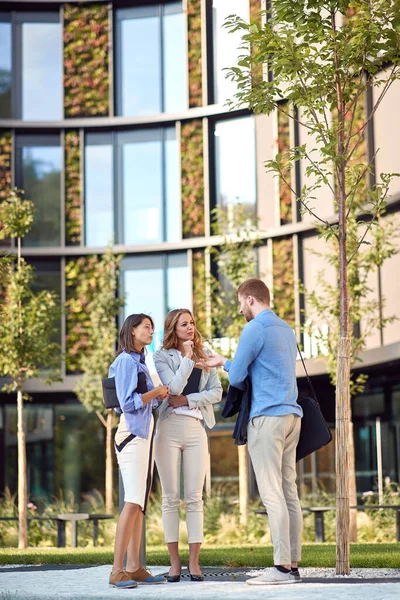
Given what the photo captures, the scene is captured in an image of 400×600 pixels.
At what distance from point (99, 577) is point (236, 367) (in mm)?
2207

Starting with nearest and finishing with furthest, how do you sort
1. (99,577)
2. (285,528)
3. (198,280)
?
(285,528), (99,577), (198,280)

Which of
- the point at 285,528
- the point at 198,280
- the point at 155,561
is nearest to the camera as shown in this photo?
the point at 285,528

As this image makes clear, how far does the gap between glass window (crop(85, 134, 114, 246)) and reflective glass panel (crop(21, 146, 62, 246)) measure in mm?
748

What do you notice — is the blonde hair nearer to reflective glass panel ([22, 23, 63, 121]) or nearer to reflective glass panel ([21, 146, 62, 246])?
reflective glass panel ([21, 146, 62, 246])

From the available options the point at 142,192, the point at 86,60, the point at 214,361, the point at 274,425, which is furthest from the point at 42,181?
the point at 274,425

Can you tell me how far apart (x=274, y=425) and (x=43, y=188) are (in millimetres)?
19933

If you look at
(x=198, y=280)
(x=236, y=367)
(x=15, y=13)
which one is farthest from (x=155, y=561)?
(x=15, y=13)

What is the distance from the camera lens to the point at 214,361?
7645 millimetres

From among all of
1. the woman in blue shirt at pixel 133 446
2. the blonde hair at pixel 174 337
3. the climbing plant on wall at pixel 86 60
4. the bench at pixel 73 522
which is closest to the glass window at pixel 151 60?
the climbing plant on wall at pixel 86 60

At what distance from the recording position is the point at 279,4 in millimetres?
8359

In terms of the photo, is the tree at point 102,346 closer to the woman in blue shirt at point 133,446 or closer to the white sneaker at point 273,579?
the woman in blue shirt at point 133,446

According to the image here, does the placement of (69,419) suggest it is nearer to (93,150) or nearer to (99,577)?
(93,150)

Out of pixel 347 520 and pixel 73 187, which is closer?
pixel 347 520

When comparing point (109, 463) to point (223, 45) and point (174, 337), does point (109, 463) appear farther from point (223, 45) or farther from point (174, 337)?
point (174, 337)
